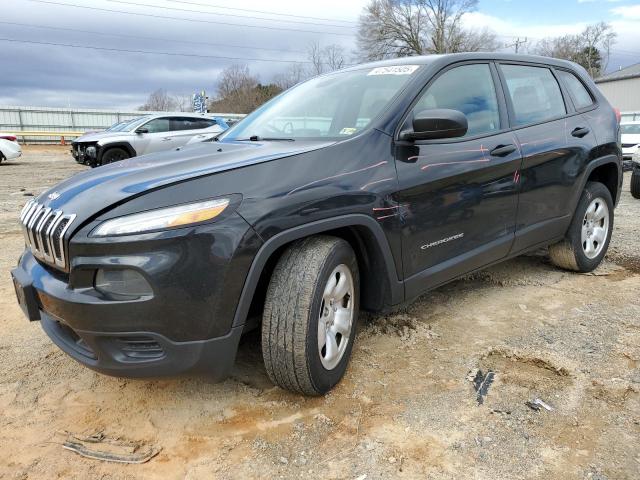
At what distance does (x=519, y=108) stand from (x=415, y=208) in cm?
143

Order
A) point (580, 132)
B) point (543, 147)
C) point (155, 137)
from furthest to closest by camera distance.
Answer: point (155, 137) → point (580, 132) → point (543, 147)

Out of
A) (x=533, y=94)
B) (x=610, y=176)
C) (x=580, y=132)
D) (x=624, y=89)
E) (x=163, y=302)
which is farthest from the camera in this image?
(x=624, y=89)

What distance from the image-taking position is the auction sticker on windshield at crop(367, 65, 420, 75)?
10.2 ft

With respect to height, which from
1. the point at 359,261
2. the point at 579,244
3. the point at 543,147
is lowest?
the point at 579,244

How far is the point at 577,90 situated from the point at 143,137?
422 inches

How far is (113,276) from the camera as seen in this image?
2.04m

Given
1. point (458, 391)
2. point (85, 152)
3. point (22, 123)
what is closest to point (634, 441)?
point (458, 391)

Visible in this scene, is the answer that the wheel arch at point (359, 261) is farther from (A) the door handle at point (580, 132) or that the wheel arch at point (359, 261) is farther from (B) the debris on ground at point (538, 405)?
(A) the door handle at point (580, 132)

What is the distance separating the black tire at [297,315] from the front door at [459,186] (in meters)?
0.61

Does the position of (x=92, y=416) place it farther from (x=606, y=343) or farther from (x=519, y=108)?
(x=519, y=108)

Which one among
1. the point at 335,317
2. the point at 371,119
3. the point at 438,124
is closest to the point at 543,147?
the point at 438,124

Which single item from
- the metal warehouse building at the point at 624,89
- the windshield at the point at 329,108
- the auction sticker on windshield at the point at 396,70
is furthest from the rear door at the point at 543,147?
the metal warehouse building at the point at 624,89

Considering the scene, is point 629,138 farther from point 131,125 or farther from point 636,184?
point 131,125

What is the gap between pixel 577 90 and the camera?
4.30 metres
